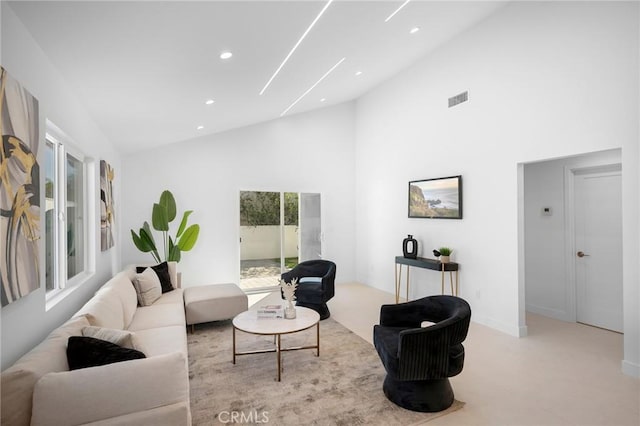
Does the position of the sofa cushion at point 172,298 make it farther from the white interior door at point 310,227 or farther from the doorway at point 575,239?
the doorway at point 575,239

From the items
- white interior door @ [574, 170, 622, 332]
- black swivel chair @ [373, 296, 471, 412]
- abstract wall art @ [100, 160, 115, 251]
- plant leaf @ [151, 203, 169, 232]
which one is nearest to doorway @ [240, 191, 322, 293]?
plant leaf @ [151, 203, 169, 232]

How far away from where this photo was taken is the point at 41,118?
Result: 2178 mm

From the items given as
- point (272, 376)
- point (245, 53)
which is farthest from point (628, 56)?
point (272, 376)

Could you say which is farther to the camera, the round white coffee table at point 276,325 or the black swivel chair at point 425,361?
the round white coffee table at point 276,325

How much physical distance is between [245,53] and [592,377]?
4198 millimetres

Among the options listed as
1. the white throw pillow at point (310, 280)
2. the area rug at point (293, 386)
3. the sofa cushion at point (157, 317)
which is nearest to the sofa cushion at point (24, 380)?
the area rug at point (293, 386)

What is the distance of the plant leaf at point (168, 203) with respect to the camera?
18.0ft

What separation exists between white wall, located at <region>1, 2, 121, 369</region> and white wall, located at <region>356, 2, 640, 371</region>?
4627 mm

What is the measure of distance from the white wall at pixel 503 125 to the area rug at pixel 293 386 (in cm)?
201

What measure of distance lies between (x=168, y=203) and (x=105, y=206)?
146 cm

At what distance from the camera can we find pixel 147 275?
425 centimetres

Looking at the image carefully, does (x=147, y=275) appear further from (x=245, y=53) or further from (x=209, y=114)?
(x=245, y=53)

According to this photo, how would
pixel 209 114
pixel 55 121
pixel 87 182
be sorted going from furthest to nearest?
1. pixel 209 114
2. pixel 87 182
3. pixel 55 121

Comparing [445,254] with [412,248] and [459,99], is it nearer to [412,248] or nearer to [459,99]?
[412,248]
